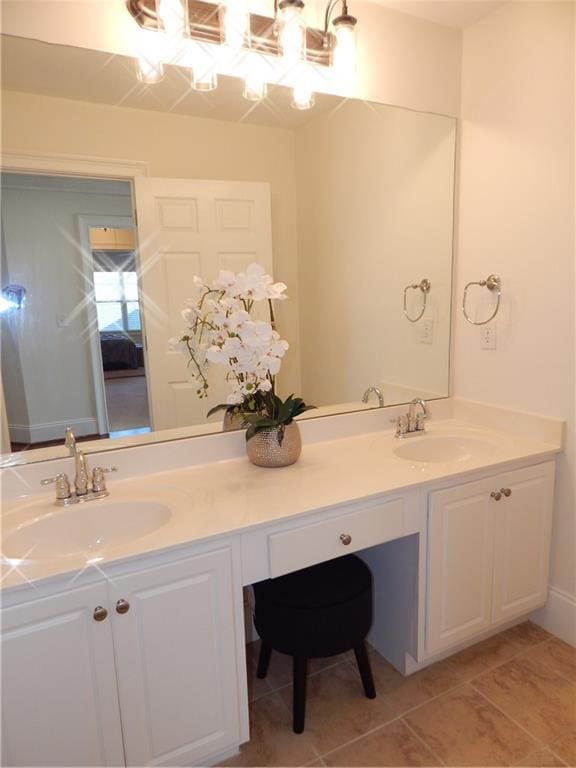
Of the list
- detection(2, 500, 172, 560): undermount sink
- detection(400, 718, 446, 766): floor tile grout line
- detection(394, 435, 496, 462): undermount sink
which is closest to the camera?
detection(2, 500, 172, 560): undermount sink

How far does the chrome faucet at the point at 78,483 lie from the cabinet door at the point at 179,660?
15.0 inches

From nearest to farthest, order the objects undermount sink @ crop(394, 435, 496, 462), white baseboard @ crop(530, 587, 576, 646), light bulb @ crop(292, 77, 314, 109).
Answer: light bulb @ crop(292, 77, 314, 109)
white baseboard @ crop(530, 587, 576, 646)
undermount sink @ crop(394, 435, 496, 462)

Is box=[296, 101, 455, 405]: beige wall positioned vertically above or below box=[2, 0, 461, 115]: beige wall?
below

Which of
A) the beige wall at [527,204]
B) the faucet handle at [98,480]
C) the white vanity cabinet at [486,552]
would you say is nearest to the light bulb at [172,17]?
the beige wall at [527,204]

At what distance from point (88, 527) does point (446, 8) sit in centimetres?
226

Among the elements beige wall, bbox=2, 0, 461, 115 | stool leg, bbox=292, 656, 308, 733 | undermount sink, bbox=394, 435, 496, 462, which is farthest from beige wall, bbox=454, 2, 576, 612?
stool leg, bbox=292, 656, 308, 733

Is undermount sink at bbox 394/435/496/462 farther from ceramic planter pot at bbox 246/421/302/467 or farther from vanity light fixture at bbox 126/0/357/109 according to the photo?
vanity light fixture at bbox 126/0/357/109

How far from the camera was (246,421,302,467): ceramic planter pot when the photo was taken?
163 centimetres

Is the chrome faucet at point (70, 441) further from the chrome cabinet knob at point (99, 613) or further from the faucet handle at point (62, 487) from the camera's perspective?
the chrome cabinet knob at point (99, 613)

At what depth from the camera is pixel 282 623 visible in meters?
1.48

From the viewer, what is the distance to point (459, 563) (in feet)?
5.42

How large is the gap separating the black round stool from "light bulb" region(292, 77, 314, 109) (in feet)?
5.46

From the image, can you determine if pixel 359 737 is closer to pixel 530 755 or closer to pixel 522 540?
pixel 530 755

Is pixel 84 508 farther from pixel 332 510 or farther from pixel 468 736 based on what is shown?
pixel 468 736
